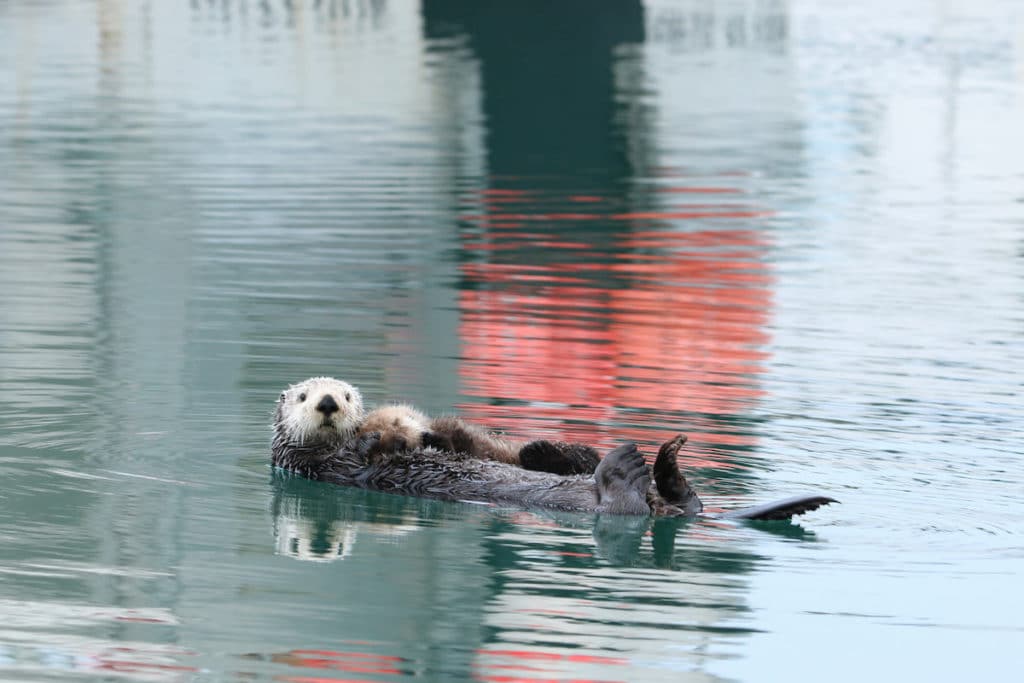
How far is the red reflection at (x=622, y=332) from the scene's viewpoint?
696 centimetres

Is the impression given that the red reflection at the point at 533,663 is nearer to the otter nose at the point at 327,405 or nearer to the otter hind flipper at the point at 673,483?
the otter hind flipper at the point at 673,483

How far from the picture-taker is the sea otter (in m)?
5.38

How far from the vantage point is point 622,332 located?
9.08 metres

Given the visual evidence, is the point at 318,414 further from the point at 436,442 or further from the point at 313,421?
the point at 436,442

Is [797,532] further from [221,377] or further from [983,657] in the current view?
[221,377]

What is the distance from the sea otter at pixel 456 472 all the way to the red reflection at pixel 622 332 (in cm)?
77

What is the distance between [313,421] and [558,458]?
89 centimetres

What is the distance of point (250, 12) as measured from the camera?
43.1m

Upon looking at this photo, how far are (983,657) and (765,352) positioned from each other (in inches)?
170

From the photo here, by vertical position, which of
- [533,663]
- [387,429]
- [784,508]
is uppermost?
[387,429]

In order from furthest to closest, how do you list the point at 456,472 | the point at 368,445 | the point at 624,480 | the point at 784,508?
the point at 368,445
the point at 456,472
the point at 624,480
the point at 784,508

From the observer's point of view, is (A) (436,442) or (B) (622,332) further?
(B) (622,332)

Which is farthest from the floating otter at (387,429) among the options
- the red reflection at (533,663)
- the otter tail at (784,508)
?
the red reflection at (533,663)

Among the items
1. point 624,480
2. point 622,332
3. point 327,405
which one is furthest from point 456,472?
point 622,332
